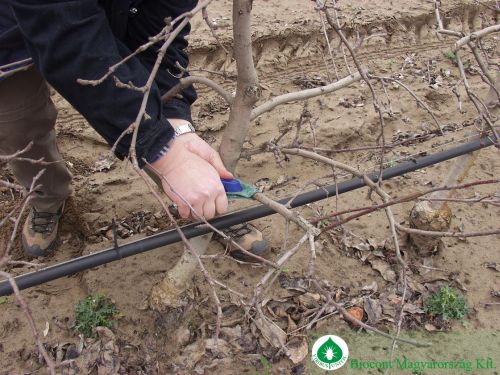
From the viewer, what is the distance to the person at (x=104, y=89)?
1371 mm

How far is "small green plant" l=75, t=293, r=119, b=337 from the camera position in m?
2.26

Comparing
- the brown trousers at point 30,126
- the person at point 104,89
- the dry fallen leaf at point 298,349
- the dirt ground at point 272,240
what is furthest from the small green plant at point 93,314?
the dry fallen leaf at point 298,349

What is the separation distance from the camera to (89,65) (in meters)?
1.41

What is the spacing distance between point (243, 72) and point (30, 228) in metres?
1.66

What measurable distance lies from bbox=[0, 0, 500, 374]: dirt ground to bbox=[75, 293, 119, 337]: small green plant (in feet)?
0.17

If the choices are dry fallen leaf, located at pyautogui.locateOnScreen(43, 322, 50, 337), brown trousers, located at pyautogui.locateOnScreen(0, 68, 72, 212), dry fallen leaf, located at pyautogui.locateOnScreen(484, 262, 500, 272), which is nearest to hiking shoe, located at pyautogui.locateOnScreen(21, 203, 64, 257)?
brown trousers, located at pyautogui.locateOnScreen(0, 68, 72, 212)

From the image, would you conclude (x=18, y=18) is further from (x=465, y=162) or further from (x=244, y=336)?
(x=465, y=162)

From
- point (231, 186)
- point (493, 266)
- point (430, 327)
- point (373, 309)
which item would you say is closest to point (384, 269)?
point (373, 309)

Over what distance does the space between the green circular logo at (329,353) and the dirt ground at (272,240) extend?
111 millimetres

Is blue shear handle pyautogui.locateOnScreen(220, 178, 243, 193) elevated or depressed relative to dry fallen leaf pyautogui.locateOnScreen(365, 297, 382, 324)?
elevated

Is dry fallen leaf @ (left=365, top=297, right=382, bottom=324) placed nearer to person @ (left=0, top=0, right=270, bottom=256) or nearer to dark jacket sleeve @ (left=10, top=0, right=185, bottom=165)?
person @ (left=0, top=0, right=270, bottom=256)

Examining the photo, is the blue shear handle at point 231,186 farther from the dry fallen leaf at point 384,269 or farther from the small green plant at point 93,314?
the dry fallen leaf at point 384,269

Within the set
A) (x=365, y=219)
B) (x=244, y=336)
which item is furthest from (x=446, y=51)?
(x=244, y=336)

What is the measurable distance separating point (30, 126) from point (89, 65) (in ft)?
3.04
